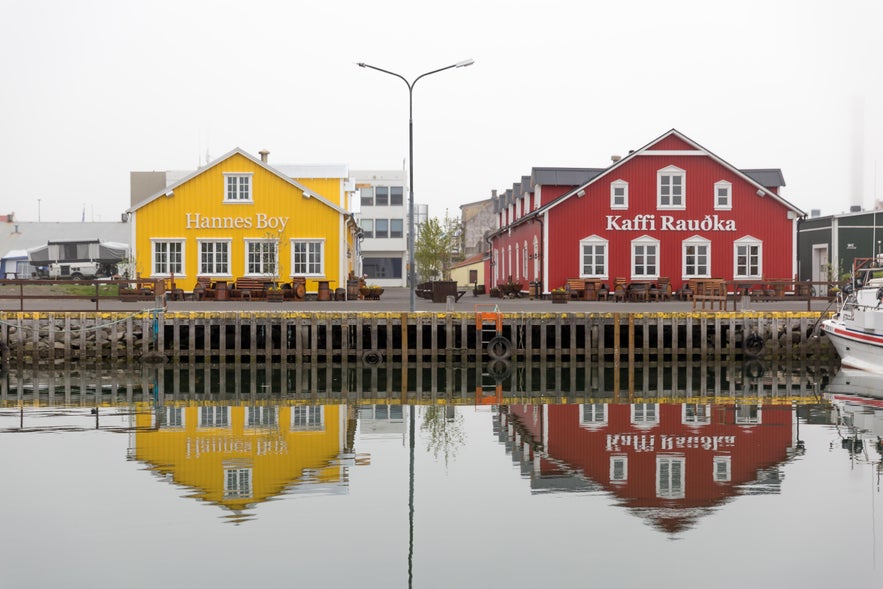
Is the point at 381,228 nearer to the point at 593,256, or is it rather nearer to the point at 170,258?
the point at 170,258

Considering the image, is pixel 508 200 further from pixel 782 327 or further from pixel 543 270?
pixel 782 327

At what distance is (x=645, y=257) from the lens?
4341 cm

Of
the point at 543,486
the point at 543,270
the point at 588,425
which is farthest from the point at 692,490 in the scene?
the point at 543,270

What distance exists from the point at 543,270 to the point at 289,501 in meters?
32.3

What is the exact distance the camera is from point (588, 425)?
58.9ft

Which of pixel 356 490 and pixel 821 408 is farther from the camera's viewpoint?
pixel 821 408

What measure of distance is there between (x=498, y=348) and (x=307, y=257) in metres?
16.9

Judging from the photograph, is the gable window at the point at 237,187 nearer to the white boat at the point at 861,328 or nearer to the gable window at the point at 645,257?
the gable window at the point at 645,257

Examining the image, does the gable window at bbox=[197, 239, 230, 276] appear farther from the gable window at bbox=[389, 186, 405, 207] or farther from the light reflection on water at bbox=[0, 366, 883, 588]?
the gable window at bbox=[389, 186, 405, 207]

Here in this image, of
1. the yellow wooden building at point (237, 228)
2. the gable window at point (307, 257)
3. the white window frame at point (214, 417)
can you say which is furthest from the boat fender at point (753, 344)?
the gable window at point (307, 257)

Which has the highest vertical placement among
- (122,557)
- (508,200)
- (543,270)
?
(508,200)

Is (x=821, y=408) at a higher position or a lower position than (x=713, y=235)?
lower

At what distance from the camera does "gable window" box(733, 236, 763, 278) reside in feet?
142

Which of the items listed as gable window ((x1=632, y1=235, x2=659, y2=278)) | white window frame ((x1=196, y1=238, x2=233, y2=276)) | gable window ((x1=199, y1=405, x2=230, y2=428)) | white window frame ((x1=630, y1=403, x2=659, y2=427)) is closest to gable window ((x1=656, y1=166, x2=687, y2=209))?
gable window ((x1=632, y1=235, x2=659, y2=278))
